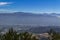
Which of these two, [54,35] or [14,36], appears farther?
[54,35]

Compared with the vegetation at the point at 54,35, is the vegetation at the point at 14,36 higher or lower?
higher

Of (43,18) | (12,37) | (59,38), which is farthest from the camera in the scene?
(43,18)

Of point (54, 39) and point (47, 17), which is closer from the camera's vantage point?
point (54, 39)

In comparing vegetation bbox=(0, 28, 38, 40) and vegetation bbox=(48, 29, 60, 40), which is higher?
vegetation bbox=(0, 28, 38, 40)

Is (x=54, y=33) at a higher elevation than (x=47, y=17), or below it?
higher

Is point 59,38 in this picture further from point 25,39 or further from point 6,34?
point 6,34

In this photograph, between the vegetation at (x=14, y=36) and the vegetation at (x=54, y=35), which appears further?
the vegetation at (x=54, y=35)

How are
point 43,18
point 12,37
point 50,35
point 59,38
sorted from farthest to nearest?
point 43,18 < point 50,35 < point 59,38 < point 12,37

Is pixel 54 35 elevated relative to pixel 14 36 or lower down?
lower down

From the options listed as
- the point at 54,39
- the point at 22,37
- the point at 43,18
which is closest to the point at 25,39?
the point at 22,37

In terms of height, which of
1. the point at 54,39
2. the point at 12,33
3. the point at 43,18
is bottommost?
the point at 43,18

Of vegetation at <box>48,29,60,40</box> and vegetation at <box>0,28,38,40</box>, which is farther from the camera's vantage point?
vegetation at <box>48,29,60,40</box>
